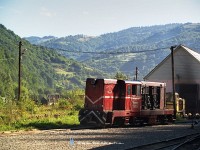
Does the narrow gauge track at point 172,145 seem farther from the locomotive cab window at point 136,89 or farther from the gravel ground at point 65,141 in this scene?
the locomotive cab window at point 136,89

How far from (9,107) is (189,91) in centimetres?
3424

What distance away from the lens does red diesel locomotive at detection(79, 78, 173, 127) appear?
24141 mm

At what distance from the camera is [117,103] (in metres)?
25.7

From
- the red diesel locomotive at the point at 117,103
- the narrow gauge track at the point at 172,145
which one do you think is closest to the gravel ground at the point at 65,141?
the narrow gauge track at the point at 172,145

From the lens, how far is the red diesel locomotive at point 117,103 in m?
24.1

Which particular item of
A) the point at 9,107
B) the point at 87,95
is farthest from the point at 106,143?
the point at 9,107

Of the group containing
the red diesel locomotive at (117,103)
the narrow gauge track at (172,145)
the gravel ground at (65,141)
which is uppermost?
the red diesel locomotive at (117,103)

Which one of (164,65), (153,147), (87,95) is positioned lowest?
(153,147)

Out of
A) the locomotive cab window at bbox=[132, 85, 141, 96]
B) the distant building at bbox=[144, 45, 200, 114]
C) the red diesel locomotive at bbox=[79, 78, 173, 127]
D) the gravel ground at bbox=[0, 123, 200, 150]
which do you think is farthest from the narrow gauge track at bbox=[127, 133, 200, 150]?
the distant building at bbox=[144, 45, 200, 114]

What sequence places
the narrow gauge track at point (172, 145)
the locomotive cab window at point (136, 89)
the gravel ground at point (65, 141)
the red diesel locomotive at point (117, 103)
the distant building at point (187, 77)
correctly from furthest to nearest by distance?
the distant building at point (187, 77) < the locomotive cab window at point (136, 89) < the red diesel locomotive at point (117, 103) < the narrow gauge track at point (172, 145) < the gravel ground at point (65, 141)

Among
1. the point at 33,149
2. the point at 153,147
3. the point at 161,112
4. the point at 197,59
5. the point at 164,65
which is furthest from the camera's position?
the point at 164,65

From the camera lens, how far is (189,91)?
179 ft

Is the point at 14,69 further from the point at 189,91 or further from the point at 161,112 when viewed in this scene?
the point at 161,112

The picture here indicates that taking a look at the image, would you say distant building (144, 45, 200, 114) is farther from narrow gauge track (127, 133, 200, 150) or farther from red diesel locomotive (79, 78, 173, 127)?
narrow gauge track (127, 133, 200, 150)
